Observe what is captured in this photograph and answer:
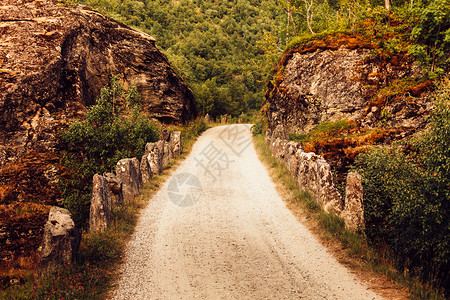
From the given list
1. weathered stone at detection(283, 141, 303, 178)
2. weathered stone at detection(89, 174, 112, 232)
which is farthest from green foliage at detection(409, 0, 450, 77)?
weathered stone at detection(89, 174, 112, 232)

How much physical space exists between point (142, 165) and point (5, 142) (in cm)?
783

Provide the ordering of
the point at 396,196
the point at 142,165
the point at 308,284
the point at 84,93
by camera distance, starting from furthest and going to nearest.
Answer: the point at 84,93 < the point at 142,165 < the point at 396,196 < the point at 308,284

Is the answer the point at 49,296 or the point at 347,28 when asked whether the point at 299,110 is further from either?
the point at 49,296

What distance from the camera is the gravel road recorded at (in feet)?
17.5

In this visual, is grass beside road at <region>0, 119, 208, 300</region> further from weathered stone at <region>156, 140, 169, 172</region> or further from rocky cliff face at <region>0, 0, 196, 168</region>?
rocky cliff face at <region>0, 0, 196, 168</region>

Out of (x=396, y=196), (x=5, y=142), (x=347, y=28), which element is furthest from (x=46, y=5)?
(x=396, y=196)

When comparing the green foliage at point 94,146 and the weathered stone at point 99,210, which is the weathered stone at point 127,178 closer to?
the weathered stone at point 99,210

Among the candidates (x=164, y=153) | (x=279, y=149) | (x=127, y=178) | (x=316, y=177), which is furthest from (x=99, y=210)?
(x=279, y=149)

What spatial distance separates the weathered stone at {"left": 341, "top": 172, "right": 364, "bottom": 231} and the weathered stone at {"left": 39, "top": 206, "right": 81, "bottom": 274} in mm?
6963

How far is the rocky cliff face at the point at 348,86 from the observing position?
13.8m

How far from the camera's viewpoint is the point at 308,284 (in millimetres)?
5520

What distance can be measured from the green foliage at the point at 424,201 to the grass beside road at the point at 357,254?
19.1 inches

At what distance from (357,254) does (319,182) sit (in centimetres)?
326

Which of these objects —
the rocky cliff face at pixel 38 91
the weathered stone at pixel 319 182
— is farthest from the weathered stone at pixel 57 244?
the weathered stone at pixel 319 182
